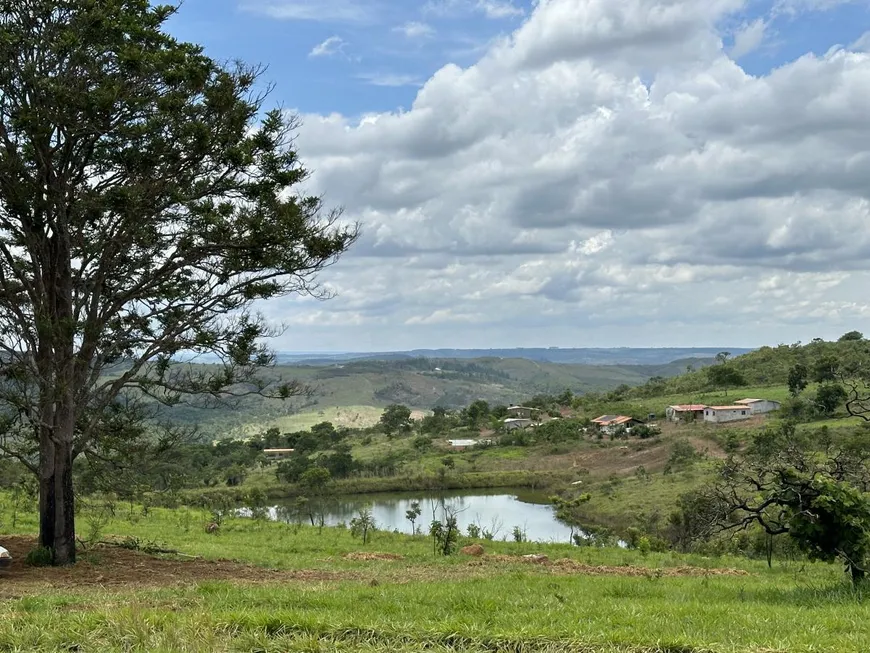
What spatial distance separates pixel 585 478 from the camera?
5988 centimetres

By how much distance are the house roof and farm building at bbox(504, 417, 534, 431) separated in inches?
384

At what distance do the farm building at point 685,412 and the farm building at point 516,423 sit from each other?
56.4 ft

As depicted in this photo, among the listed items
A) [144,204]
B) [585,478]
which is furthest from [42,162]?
[585,478]

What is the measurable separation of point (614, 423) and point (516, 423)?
1891 cm

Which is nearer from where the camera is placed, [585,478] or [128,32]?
[128,32]

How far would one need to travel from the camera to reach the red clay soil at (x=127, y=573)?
34.7 ft

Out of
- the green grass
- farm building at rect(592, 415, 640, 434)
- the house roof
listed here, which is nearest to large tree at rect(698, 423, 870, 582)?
farm building at rect(592, 415, 640, 434)

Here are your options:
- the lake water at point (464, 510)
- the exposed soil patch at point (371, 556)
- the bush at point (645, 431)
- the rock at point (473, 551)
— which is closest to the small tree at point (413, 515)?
the lake water at point (464, 510)

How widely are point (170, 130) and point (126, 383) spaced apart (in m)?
4.51

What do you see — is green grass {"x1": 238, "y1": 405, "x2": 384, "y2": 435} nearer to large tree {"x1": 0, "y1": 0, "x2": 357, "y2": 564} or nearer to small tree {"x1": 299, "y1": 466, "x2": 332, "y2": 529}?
small tree {"x1": 299, "y1": 466, "x2": 332, "y2": 529}

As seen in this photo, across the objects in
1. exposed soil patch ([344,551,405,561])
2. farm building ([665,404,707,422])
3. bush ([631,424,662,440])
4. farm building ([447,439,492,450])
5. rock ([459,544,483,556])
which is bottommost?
farm building ([447,439,492,450])

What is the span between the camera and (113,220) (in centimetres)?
1300

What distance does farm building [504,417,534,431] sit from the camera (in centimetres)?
9044

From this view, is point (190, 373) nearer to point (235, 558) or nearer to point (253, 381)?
point (253, 381)
